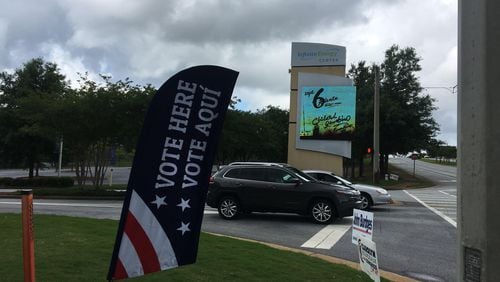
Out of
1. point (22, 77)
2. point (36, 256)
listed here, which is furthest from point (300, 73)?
point (36, 256)

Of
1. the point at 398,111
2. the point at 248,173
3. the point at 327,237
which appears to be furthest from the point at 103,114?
the point at 398,111

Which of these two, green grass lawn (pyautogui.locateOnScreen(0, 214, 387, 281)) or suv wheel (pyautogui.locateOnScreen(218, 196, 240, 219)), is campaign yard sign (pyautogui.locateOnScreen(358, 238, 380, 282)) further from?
suv wheel (pyautogui.locateOnScreen(218, 196, 240, 219))

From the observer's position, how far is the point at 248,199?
15.4 m

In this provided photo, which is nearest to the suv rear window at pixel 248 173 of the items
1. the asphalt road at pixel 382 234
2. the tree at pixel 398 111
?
the asphalt road at pixel 382 234

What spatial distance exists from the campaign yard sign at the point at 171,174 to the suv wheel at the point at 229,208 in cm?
1083

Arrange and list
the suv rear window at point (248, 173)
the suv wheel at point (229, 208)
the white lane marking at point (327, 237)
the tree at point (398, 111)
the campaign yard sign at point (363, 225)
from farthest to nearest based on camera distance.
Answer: the tree at point (398, 111), the suv rear window at point (248, 173), the suv wheel at point (229, 208), the white lane marking at point (327, 237), the campaign yard sign at point (363, 225)

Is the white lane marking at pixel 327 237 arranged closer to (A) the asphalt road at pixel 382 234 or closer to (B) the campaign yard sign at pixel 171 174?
(A) the asphalt road at pixel 382 234

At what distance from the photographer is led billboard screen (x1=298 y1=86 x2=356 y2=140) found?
3375 cm

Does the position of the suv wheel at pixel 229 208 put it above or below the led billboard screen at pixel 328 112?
below

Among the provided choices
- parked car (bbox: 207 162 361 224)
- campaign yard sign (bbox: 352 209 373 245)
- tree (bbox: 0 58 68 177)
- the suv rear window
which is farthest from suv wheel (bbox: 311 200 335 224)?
tree (bbox: 0 58 68 177)

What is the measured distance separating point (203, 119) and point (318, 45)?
30990mm

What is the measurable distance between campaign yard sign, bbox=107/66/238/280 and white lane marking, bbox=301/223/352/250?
6723mm

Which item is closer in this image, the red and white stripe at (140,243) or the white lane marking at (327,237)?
the red and white stripe at (140,243)

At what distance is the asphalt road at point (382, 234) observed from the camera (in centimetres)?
946
